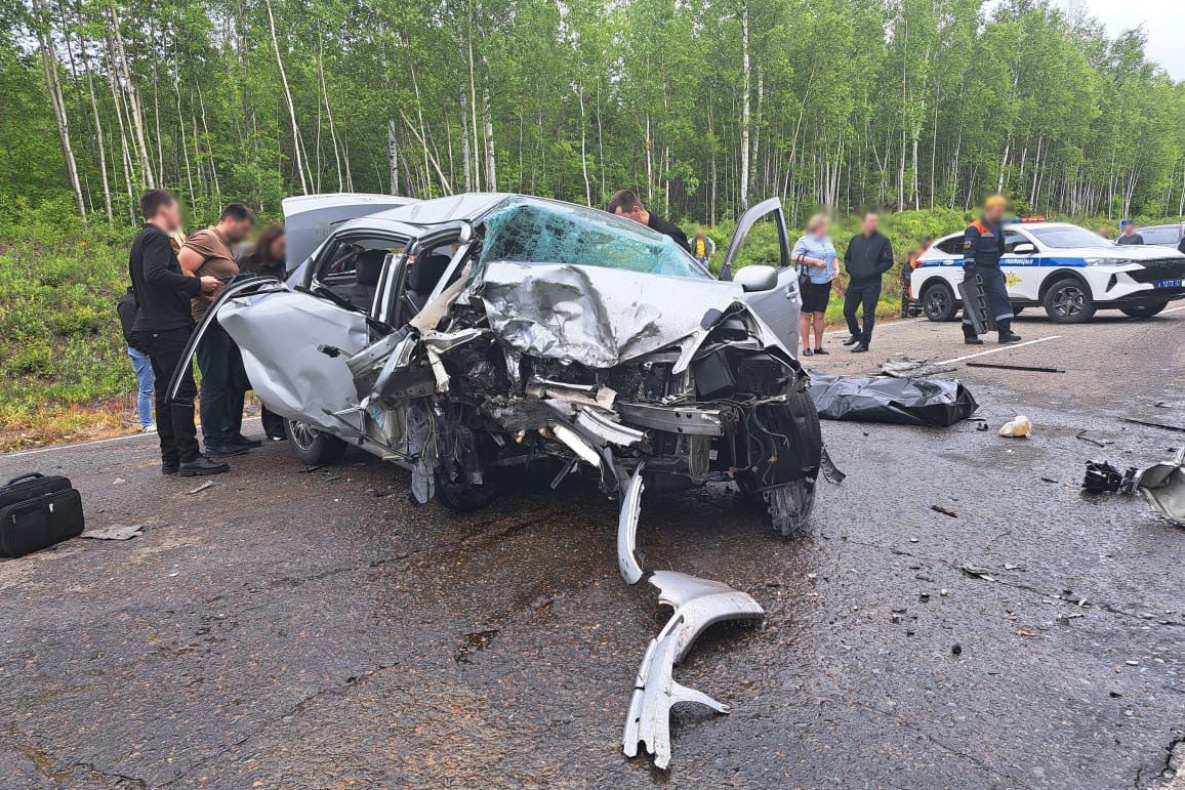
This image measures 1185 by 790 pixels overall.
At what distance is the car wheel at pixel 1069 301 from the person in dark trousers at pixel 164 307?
41.6ft

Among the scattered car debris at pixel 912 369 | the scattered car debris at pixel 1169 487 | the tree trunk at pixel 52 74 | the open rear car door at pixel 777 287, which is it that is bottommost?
the scattered car debris at pixel 912 369

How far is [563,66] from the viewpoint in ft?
103

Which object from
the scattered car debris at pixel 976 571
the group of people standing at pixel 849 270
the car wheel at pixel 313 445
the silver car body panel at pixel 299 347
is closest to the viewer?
the scattered car debris at pixel 976 571

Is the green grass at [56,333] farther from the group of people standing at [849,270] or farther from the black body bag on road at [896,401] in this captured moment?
the group of people standing at [849,270]

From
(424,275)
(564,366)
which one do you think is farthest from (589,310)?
(424,275)

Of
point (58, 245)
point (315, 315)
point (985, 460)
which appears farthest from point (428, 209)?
point (58, 245)

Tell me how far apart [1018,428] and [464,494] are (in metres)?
4.26

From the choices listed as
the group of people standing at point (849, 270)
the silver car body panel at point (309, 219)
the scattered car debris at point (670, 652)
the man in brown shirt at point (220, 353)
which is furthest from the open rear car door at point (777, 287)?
the man in brown shirt at point (220, 353)

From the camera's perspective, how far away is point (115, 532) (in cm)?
412

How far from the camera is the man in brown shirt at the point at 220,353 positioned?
5.60 metres

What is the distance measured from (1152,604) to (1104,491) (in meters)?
1.54

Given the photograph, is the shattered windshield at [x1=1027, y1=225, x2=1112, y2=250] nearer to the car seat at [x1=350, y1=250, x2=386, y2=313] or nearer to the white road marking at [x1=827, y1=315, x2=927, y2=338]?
the white road marking at [x1=827, y1=315, x2=927, y2=338]

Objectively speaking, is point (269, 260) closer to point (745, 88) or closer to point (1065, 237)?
point (1065, 237)

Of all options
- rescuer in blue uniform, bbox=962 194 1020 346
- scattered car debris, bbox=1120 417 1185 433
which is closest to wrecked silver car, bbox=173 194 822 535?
scattered car debris, bbox=1120 417 1185 433
